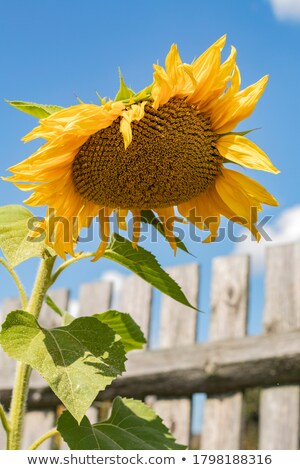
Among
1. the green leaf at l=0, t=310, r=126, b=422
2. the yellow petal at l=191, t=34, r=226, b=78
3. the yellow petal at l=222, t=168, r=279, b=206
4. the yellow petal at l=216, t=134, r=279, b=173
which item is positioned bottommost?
the green leaf at l=0, t=310, r=126, b=422

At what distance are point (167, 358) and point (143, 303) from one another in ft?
1.81

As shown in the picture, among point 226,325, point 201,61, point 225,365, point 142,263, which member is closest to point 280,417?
point 225,365

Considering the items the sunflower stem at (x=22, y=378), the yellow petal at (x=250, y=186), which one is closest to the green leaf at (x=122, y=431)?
the sunflower stem at (x=22, y=378)

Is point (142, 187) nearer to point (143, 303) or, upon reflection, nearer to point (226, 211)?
point (226, 211)

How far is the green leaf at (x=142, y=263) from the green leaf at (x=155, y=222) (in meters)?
0.05

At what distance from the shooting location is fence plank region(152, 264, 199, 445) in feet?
12.3

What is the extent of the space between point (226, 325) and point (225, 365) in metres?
0.29

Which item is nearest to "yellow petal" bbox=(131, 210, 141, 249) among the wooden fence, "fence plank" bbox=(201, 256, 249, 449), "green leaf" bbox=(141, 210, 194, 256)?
"green leaf" bbox=(141, 210, 194, 256)

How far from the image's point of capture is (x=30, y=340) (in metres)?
1.27

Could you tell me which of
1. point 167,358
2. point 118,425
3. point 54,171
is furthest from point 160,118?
point 167,358

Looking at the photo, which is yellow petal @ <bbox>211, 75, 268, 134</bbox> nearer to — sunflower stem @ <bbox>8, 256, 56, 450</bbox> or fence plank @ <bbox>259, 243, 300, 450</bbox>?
sunflower stem @ <bbox>8, 256, 56, 450</bbox>

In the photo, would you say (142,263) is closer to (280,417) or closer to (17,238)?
(17,238)

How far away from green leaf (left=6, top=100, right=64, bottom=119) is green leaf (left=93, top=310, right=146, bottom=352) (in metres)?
0.45

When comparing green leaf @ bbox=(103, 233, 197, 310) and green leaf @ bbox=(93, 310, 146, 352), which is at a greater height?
green leaf @ bbox=(103, 233, 197, 310)
